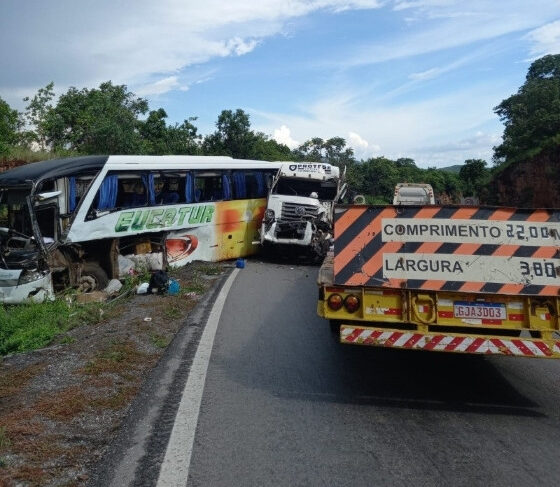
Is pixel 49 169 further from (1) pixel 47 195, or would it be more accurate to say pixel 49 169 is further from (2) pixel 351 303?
(2) pixel 351 303

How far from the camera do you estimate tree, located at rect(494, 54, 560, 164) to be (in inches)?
1351

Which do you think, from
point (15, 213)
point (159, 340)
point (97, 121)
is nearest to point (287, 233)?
point (15, 213)

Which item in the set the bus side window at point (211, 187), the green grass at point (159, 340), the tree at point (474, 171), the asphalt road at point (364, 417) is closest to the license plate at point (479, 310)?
the asphalt road at point (364, 417)

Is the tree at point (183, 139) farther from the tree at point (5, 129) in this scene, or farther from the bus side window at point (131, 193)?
the bus side window at point (131, 193)

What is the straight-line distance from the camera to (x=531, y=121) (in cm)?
3594

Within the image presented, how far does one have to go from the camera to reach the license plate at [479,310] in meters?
4.59

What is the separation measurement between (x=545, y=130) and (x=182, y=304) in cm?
3365

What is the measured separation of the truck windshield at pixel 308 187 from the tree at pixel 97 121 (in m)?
16.6

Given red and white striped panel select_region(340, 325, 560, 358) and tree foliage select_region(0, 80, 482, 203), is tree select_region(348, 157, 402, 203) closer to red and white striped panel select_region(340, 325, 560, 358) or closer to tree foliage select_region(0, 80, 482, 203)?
tree foliage select_region(0, 80, 482, 203)

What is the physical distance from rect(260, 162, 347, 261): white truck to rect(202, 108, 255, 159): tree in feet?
87.0

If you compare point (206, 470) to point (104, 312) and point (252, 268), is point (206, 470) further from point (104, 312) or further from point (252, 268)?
point (252, 268)

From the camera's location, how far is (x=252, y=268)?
1416 cm

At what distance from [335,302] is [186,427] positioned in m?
1.73

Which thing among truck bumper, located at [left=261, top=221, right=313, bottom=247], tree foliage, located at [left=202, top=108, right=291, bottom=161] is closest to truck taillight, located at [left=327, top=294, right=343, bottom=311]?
truck bumper, located at [left=261, top=221, right=313, bottom=247]
